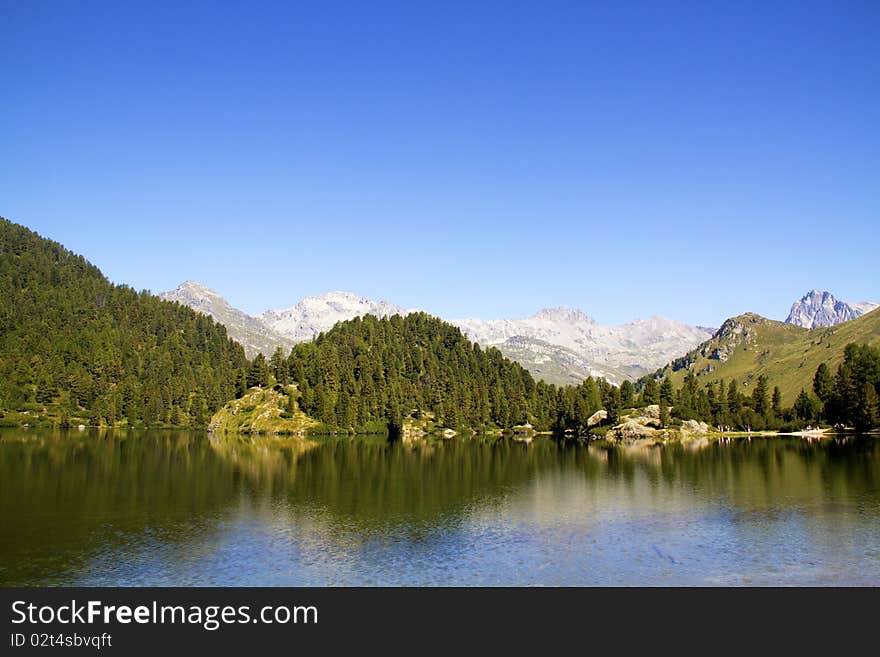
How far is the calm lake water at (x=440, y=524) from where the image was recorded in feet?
202

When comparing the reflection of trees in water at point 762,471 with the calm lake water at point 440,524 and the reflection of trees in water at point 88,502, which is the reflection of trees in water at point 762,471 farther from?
the reflection of trees in water at point 88,502

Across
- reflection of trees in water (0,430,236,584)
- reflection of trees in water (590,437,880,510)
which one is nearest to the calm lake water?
reflection of trees in water (0,430,236,584)

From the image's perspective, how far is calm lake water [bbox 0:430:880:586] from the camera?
6153 centimetres

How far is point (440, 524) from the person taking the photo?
84562 mm

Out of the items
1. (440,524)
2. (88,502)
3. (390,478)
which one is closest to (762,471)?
(390,478)

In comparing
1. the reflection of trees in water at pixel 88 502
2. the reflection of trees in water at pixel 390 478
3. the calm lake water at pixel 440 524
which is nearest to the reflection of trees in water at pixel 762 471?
the calm lake water at pixel 440 524

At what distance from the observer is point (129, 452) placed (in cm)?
18675

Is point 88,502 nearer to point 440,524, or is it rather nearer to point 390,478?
point 440,524

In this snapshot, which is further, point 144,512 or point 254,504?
point 254,504

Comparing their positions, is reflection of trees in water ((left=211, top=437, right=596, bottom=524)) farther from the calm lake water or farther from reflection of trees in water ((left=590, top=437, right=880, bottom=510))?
reflection of trees in water ((left=590, top=437, right=880, bottom=510))

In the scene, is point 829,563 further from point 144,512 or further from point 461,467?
point 461,467

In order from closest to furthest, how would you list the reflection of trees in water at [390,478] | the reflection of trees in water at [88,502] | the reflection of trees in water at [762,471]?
the reflection of trees in water at [88,502], the reflection of trees in water at [390,478], the reflection of trees in water at [762,471]
